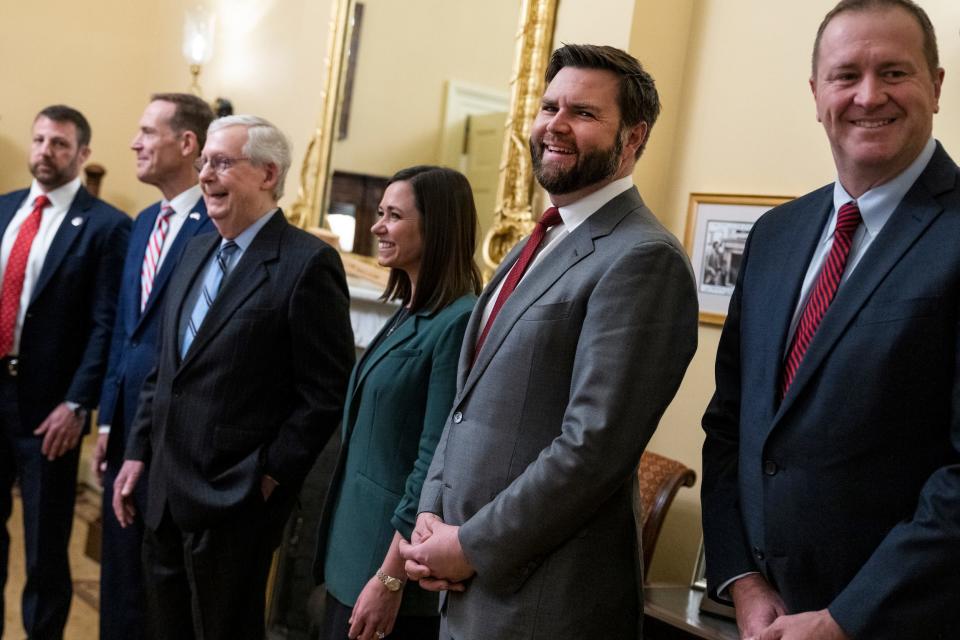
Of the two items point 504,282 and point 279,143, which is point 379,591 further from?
point 279,143

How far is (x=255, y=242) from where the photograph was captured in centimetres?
258

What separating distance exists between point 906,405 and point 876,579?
22 centimetres

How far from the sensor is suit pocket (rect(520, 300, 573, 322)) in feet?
5.18

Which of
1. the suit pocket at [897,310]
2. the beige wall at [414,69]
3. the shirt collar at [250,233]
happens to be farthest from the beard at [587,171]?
the beige wall at [414,69]

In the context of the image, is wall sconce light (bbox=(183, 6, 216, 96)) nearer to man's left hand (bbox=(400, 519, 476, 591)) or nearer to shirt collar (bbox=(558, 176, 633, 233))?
shirt collar (bbox=(558, 176, 633, 233))

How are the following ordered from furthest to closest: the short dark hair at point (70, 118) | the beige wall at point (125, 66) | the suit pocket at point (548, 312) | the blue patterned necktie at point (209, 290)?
the beige wall at point (125, 66), the short dark hair at point (70, 118), the blue patterned necktie at point (209, 290), the suit pocket at point (548, 312)

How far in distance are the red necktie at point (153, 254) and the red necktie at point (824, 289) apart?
6.95 ft

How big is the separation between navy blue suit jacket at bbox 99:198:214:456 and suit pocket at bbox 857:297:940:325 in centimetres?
211

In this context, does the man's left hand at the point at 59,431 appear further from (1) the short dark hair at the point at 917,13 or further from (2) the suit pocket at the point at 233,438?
(1) the short dark hair at the point at 917,13

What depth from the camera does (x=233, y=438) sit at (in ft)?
8.00

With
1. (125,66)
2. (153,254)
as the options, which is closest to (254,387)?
(153,254)

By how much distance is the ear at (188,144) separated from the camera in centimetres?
327

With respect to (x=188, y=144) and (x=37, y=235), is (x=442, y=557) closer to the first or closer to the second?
(x=188, y=144)

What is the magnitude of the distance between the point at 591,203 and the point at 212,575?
4.53 feet
